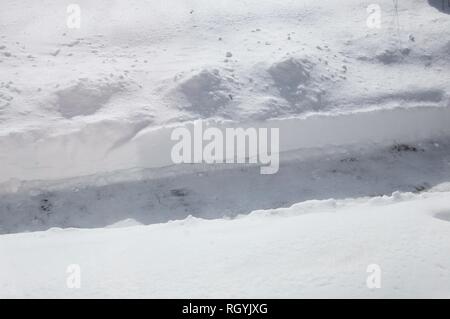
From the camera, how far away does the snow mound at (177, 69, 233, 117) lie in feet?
20.9

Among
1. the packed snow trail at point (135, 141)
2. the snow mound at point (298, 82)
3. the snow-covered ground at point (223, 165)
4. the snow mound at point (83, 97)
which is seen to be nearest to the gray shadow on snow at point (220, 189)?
the snow-covered ground at point (223, 165)

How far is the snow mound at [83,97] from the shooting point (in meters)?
6.12

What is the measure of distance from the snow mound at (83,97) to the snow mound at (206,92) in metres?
1.12

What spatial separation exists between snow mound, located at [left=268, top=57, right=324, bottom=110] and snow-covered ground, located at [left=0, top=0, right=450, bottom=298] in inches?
0.9

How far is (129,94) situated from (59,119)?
1.08 m

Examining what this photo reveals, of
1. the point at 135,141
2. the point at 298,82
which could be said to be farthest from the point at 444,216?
Answer: the point at 135,141

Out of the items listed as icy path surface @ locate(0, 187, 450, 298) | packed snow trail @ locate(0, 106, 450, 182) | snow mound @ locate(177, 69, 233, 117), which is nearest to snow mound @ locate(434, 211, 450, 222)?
icy path surface @ locate(0, 187, 450, 298)

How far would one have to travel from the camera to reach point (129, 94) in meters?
6.43

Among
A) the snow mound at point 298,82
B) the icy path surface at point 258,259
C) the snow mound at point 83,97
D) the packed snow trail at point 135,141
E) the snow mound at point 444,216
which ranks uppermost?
the snow mound at point 298,82

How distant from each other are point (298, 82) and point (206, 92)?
1.53 m

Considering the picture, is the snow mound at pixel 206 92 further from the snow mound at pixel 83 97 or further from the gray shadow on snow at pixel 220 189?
the snow mound at pixel 83 97

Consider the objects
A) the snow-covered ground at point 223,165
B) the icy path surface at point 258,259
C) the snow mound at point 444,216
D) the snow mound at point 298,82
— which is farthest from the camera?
the snow mound at point 298,82

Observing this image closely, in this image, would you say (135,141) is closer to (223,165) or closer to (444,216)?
(223,165)

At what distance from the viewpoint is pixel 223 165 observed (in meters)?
6.06
